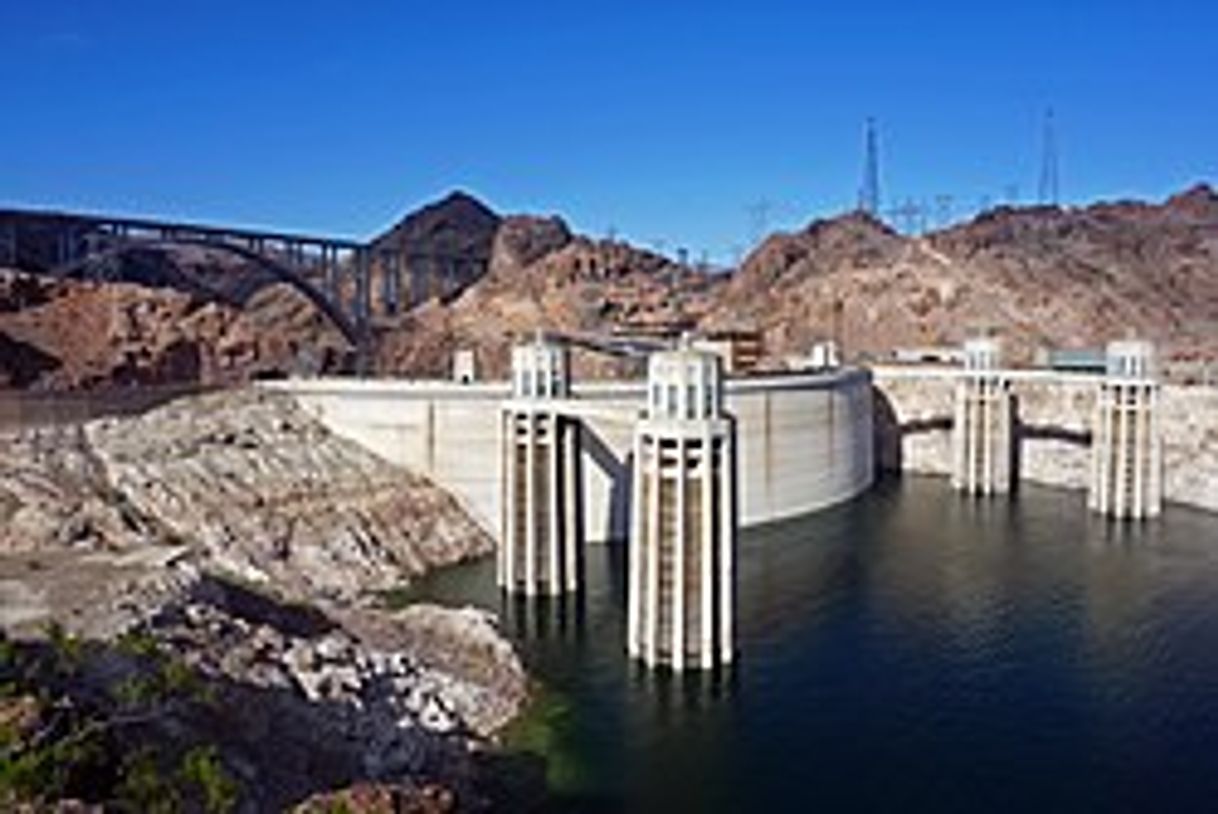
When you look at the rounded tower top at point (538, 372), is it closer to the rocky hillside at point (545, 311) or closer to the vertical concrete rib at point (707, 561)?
the vertical concrete rib at point (707, 561)

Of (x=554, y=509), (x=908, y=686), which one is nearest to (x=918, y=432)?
(x=554, y=509)

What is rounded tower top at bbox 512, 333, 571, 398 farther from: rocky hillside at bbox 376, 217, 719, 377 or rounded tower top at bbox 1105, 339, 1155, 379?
rounded tower top at bbox 1105, 339, 1155, 379

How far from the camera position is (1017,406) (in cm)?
7938

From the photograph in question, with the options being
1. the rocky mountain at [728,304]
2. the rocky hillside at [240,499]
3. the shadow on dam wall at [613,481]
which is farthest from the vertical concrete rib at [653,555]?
the rocky mountain at [728,304]

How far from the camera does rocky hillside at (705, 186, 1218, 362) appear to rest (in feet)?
338

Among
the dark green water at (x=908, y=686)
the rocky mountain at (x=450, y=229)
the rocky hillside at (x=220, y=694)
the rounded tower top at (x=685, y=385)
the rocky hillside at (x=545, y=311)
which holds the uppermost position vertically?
the rocky mountain at (x=450, y=229)

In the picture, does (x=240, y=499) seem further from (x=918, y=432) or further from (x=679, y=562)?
(x=918, y=432)

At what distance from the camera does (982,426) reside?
76.8 metres

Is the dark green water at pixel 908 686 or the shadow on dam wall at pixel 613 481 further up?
the shadow on dam wall at pixel 613 481

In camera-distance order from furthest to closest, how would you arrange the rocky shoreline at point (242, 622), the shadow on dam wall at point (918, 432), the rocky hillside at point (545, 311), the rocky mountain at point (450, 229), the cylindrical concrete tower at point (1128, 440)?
the rocky mountain at point (450, 229)
the rocky hillside at point (545, 311)
the shadow on dam wall at point (918, 432)
the cylindrical concrete tower at point (1128, 440)
the rocky shoreline at point (242, 622)

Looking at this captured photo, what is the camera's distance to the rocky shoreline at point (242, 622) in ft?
56.2

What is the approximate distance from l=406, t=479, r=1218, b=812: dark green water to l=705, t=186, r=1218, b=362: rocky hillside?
4638cm

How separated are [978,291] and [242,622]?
86.7 meters

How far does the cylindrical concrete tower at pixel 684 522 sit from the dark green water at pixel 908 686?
1.35 meters
